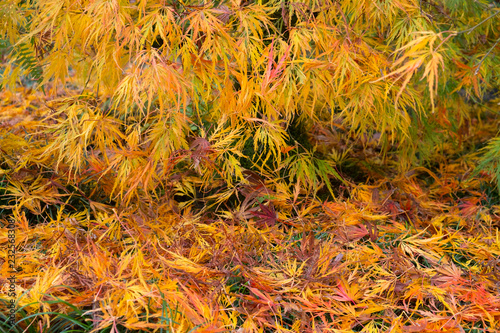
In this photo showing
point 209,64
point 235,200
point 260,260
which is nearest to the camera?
point 209,64

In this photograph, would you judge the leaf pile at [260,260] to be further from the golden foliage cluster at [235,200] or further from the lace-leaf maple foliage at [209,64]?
the lace-leaf maple foliage at [209,64]

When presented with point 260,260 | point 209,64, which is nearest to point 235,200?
point 260,260

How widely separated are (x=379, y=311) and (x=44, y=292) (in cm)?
95

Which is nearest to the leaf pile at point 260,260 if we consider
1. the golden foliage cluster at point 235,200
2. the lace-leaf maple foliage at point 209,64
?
the golden foliage cluster at point 235,200

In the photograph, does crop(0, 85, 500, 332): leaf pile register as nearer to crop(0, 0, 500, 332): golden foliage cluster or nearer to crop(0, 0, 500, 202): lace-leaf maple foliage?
crop(0, 0, 500, 332): golden foliage cluster

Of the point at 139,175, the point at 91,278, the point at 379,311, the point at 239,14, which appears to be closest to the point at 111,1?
the point at 239,14

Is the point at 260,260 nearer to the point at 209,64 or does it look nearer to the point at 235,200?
the point at 235,200

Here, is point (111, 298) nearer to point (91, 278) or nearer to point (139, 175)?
point (91, 278)

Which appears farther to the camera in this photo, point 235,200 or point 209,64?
point 235,200

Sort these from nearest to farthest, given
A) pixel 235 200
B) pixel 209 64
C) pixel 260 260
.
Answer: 1. pixel 209 64
2. pixel 260 260
3. pixel 235 200

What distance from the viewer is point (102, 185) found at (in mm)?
1811

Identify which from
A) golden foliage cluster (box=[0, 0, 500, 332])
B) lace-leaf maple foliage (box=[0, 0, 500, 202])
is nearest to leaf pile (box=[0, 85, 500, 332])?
golden foliage cluster (box=[0, 0, 500, 332])

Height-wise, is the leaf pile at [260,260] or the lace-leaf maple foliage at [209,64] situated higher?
the lace-leaf maple foliage at [209,64]

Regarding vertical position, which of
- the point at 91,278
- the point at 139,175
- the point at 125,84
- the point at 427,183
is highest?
the point at 125,84
